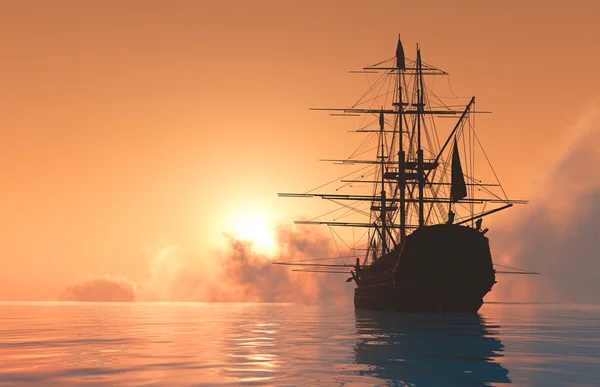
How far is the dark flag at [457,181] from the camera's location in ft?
201

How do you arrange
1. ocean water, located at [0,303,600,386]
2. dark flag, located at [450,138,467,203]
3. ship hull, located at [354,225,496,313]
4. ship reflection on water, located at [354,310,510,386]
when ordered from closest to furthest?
ocean water, located at [0,303,600,386] < ship reflection on water, located at [354,310,510,386] < dark flag, located at [450,138,467,203] < ship hull, located at [354,225,496,313]

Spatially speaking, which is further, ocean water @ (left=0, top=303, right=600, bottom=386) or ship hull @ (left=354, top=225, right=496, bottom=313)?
ship hull @ (left=354, top=225, right=496, bottom=313)

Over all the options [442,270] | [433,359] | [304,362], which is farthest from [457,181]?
[304,362]

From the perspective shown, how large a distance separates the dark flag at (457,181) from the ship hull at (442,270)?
10.3 feet

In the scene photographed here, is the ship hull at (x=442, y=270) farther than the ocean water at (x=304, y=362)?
Yes

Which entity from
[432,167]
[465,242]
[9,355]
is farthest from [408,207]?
[9,355]

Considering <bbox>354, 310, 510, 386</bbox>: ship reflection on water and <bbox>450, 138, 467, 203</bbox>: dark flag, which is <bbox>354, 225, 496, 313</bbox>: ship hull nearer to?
<bbox>450, 138, 467, 203</bbox>: dark flag

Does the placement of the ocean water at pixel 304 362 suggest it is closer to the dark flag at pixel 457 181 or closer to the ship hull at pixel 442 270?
the dark flag at pixel 457 181

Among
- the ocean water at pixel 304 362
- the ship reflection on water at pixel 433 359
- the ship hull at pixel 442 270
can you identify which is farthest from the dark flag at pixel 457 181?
the ocean water at pixel 304 362

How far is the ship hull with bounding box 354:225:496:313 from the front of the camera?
206ft

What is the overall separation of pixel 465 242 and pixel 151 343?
129 ft

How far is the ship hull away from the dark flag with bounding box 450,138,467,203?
123 inches

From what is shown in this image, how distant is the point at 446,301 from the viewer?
63406 mm

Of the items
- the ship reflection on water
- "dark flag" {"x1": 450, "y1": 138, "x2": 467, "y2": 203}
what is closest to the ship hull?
"dark flag" {"x1": 450, "y1": 138, "x2": 467, "y2": 203}
